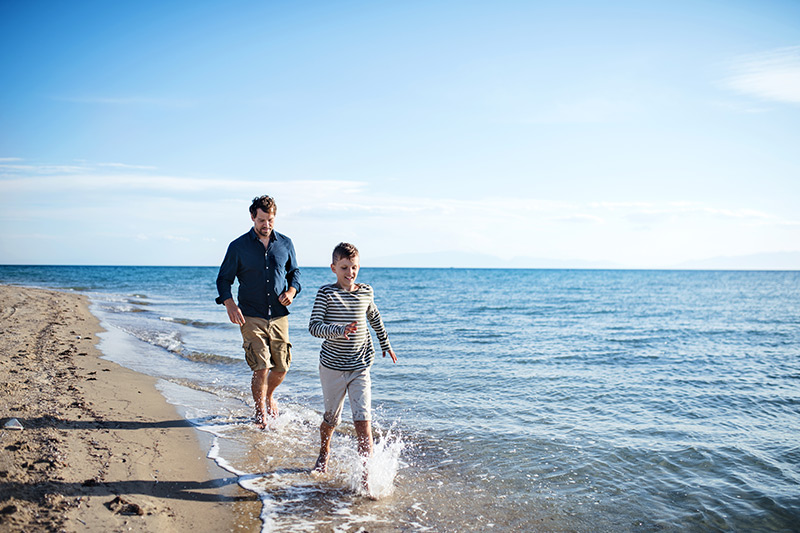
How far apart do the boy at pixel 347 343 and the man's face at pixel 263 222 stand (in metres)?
1.46

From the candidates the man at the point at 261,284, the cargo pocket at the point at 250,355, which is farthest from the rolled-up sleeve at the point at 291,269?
the cargo pocket at the point at 250,355

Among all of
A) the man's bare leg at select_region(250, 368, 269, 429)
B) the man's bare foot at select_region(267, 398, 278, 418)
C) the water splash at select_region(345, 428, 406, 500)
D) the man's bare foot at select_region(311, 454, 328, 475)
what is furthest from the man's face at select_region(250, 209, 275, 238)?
the water splash at select_region(345, 428, 406, 500)

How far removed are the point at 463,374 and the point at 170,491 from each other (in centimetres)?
663

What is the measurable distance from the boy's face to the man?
1388 mm

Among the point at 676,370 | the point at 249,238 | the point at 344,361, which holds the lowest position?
the point at 676,370

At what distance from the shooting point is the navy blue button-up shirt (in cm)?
555

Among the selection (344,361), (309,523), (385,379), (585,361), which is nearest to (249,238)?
(344,361)

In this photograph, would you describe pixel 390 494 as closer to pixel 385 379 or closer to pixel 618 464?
pixel 618 464

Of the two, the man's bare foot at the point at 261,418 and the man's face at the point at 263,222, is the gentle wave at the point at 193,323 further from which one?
the man's face at the point at 263,222

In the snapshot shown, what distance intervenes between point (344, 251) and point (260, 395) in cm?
258

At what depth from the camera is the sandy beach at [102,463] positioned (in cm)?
342

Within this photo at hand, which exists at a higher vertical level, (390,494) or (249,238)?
(249,238)

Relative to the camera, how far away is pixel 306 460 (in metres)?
5.07

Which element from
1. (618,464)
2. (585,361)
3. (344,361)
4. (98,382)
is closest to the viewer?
(344,361)
